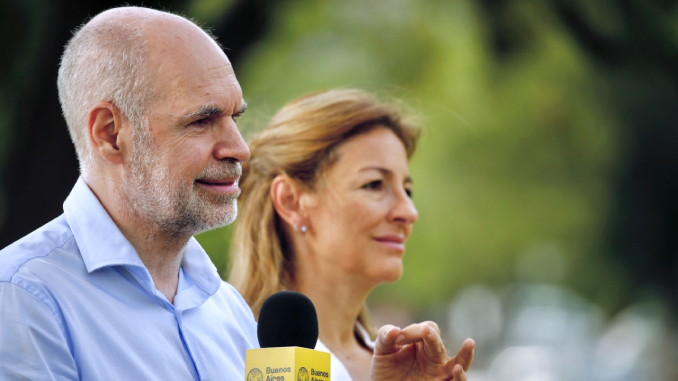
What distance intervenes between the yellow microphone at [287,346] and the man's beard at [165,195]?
1.14 ft

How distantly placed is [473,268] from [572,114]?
621 cm

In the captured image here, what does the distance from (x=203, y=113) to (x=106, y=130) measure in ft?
1.04

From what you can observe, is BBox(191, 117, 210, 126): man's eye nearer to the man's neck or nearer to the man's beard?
the man's beard

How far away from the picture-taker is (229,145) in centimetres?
287

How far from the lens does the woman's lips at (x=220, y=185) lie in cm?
285

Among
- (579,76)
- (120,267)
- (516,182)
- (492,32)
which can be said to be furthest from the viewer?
(516,182)

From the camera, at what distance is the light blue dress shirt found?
7.61 feet

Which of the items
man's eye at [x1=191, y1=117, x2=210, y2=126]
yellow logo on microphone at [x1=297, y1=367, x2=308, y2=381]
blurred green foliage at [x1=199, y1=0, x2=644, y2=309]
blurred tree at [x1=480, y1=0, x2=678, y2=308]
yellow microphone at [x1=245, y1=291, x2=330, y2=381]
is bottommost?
yellow logo on microphone at [x1=297, y1=367, x2=308, y2=381]

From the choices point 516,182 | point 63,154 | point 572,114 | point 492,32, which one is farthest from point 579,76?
point 63,154

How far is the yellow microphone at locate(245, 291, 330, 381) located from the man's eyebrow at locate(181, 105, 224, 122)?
0.61 metres

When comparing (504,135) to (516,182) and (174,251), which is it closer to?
(516,182)

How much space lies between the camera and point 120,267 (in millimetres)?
2701

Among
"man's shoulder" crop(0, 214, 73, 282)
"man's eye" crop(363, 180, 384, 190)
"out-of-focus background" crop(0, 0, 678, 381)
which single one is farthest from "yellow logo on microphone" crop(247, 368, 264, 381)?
"out-of-focus background" crop(0, 0, 678, 381)

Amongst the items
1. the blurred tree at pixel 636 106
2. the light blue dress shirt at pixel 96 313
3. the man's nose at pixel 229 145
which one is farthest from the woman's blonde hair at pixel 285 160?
the blurred tree at pixel 636 106
